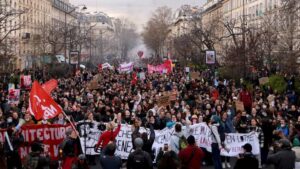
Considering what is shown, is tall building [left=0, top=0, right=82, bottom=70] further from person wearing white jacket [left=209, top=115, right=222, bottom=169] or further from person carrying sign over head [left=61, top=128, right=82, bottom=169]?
person carrying sign over head [left=61, top=128, right=82, bottom=169]

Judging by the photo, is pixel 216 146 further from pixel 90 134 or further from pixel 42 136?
pixel 42 136

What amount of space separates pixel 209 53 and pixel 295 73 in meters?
9.30

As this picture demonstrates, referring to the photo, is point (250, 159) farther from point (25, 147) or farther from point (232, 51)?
point (232, 51)

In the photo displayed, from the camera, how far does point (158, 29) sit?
6196 inches

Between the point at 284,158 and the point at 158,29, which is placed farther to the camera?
the point at 158,29

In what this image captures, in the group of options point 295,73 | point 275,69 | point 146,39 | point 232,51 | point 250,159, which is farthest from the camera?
point 146,39

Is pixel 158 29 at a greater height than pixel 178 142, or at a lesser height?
greater

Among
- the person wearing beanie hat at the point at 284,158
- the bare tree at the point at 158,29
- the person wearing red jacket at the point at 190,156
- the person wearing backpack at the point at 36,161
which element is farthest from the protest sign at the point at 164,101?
the bare tree at the point at 158,29

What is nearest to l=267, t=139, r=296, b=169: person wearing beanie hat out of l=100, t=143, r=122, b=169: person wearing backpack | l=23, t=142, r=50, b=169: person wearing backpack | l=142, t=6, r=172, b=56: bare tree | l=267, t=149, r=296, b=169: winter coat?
l=267, t=149, r=296, b=169: winter coat

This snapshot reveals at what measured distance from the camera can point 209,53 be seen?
4156cm

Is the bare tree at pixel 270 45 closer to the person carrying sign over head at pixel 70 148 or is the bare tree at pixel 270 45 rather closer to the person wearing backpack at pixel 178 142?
the person wearing backpack at pixel 178 142

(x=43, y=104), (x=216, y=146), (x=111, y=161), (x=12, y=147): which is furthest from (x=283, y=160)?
(x=12, y=147)

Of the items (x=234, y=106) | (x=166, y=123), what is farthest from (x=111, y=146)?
(x=234, y=106)

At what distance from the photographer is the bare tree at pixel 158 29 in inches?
6127
